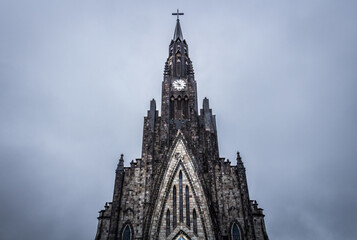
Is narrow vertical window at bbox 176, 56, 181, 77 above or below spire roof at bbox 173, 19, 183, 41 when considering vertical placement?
below

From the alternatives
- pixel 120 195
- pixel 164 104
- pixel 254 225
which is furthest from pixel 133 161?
pixel 254 225

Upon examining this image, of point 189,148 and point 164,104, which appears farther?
point 164,104

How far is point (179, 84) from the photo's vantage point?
34.3 m

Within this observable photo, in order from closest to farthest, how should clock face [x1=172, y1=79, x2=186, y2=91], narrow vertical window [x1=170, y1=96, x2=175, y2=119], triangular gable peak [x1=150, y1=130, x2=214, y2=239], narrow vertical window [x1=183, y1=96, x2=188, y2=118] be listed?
triangular gable peak [x1=150, y1=130, x2=214, y2=239] → narrow vertical window [x1=170, y1=96, x2=175, y2=119] → narrow vertical window [x1=183, y1=96, x2=188, y2=118] → clock face [x1=172, y1=79, x2=186, y2=91]

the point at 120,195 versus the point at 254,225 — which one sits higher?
the point at 120,195

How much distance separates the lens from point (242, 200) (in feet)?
80.4

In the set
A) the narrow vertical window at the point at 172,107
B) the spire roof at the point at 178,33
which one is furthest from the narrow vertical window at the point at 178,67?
the spire roof at the point at 178,33

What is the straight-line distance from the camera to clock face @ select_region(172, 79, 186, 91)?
33.8 metres

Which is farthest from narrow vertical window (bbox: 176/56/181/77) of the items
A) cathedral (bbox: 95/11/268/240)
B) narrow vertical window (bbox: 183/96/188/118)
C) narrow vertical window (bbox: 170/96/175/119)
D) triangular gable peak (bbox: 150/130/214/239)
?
triangular gable peak (bbox: 150/130/214/239)

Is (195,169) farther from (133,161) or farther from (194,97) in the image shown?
(194,97)

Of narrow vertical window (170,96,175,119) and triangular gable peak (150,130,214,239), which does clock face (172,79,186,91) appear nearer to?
narrow vertical window (170,96,175,119)

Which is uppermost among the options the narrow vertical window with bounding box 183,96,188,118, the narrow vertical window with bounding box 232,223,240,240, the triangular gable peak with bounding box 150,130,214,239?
the narrow vertical window with bounding box 183,96,188,118

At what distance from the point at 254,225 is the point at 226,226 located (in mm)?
2664

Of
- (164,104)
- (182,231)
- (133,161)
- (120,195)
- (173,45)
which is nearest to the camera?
(182,231)
